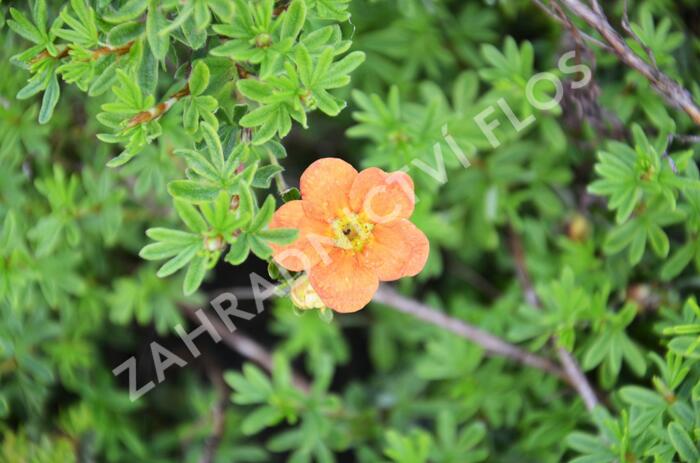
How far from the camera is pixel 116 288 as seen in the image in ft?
7.84

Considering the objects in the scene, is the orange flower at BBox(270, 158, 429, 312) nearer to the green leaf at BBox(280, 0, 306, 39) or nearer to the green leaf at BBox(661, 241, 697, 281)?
the green leaf at BBox(280, 0, 306, 39)

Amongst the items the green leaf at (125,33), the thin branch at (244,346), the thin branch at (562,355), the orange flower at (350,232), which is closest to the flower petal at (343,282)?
the orange flower at (350,232)

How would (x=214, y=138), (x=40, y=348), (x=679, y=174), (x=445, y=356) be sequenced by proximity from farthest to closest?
(x=40, y=348), (x=445, y=356), (x=679, y=174), (x=214, y=138)

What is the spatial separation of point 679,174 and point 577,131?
18.9 inches

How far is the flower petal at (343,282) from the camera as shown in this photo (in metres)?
1.44

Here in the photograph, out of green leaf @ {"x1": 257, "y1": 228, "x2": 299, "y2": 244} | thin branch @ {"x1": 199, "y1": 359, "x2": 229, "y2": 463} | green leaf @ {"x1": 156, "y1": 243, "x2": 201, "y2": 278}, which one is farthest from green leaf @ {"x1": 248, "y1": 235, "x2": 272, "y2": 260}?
thin branch @ {"x1": 199, "y1": 359, "x2": 229, "y2": 463}

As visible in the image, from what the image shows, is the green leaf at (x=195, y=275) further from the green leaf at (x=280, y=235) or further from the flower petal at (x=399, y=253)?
the flower petal at (x=399, y=253)

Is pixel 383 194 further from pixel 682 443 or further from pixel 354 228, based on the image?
pixel 682 443

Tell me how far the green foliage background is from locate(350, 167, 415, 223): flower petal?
0.56ft

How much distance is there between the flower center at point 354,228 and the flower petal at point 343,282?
3cm

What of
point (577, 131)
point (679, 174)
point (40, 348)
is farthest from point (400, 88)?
point (40, 348)

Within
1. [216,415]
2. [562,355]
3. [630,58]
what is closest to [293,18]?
[630,58]

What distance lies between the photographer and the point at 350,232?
61.2 inches

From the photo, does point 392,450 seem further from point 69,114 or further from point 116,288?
point 69,114
